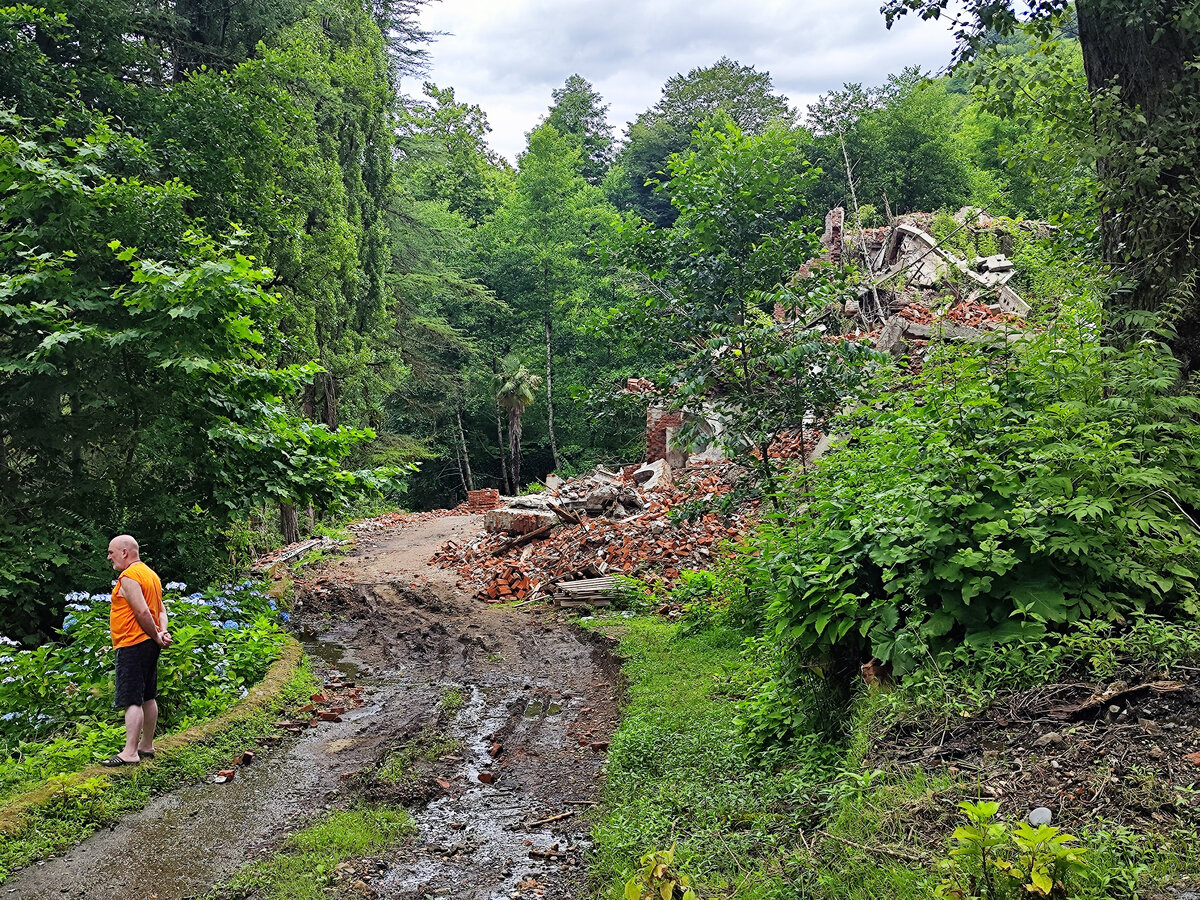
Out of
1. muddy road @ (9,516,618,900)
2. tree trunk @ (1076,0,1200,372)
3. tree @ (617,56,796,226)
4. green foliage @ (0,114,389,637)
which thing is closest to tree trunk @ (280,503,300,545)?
muddy road @ (9,516,618,900)

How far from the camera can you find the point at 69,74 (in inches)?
451

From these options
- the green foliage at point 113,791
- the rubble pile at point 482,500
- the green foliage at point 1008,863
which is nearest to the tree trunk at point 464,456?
the rubble pile at point 482,500

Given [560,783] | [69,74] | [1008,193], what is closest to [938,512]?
[560,783]

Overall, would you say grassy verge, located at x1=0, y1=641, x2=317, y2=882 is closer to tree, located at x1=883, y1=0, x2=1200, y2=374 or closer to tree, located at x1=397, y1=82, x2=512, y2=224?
tree, located at x1=883, y1=0, x2=1200, y2=374

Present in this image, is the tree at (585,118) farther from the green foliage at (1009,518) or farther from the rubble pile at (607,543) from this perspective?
the green foliage at (1009,518)

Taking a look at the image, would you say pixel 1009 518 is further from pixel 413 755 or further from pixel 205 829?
pixel 205 829

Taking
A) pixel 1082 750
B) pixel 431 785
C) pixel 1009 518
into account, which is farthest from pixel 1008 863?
pixel 431 785

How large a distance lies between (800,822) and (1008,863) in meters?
1.52

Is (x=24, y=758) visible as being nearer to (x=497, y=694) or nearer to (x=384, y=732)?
(x=384, y=732)

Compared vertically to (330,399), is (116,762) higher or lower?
lower

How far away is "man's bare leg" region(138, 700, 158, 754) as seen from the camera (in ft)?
18.9

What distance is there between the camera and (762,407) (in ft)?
26.9

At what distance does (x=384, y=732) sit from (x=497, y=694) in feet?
5.00

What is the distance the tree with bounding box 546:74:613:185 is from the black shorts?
59.4 m
